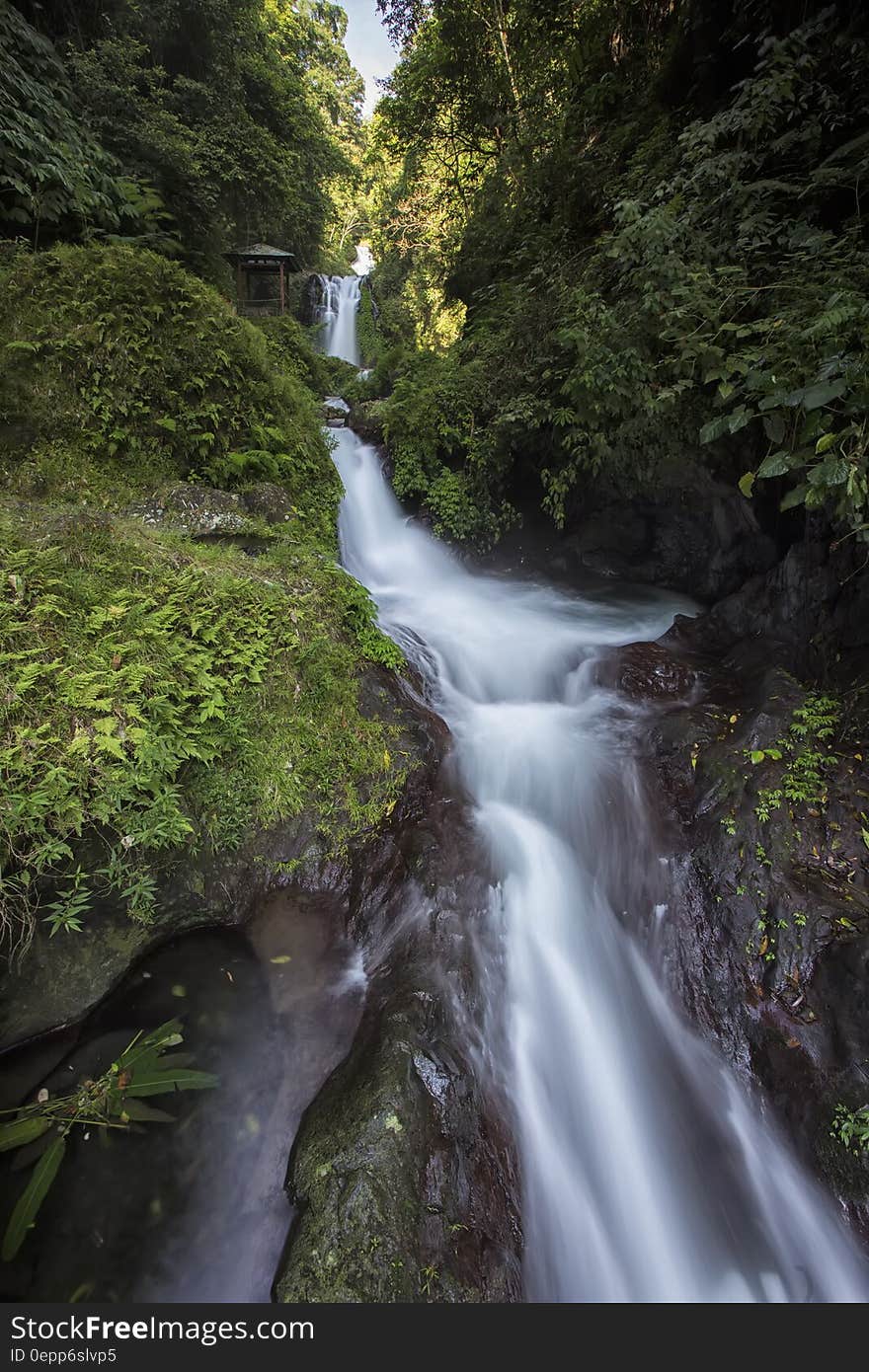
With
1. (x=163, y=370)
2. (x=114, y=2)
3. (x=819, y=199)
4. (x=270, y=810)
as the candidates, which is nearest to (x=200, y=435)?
(x=163, y=370)

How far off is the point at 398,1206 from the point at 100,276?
25.4 feet

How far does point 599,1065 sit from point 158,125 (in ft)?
45.8

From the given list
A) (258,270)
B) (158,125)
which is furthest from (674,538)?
(258,270)

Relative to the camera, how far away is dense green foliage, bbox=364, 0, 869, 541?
3.53m

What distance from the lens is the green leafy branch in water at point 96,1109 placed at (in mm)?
2424

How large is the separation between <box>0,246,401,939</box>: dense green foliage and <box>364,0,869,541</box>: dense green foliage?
3.03m

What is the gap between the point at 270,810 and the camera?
376 centimetres

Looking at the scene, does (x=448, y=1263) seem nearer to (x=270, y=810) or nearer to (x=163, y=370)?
(x=270, y=810)

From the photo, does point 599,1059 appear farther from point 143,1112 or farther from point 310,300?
point 310,300

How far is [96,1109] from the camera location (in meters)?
2.67

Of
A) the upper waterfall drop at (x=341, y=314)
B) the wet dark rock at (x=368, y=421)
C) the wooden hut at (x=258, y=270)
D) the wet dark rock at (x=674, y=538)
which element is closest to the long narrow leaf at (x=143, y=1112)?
the wet dark rock at (x=674, y=538)

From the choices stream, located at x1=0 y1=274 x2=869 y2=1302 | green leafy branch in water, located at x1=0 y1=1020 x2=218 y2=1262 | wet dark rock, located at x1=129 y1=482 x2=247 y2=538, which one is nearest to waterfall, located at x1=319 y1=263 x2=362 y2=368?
wet dark rock, located at x1=129 y1=482 x2=247 y2=538

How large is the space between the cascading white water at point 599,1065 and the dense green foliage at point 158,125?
6.94 meters

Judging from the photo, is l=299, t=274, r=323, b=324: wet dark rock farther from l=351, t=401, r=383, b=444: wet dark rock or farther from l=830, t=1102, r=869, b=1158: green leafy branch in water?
l=830, t=1102, r=869, b=1158: green leafy branch in water
